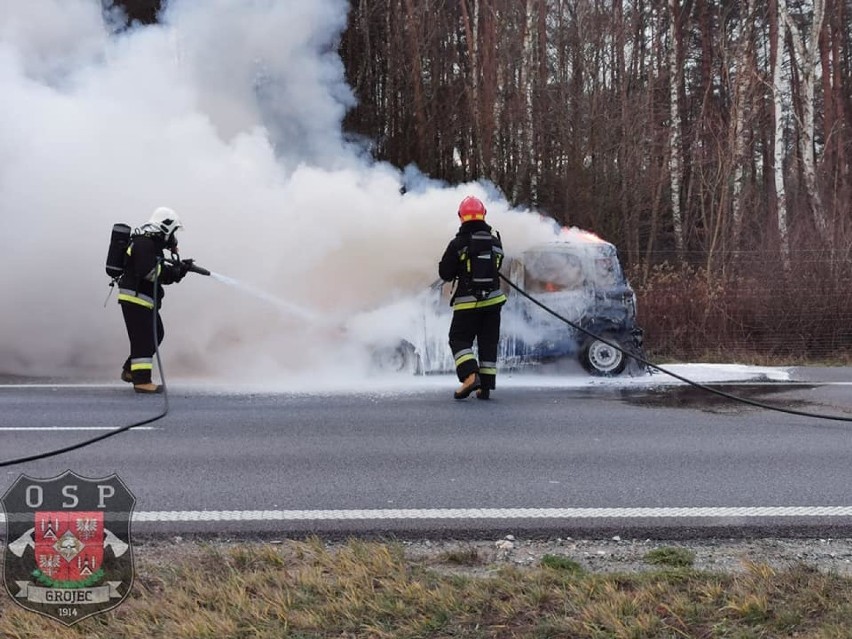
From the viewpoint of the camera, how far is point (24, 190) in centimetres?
1109

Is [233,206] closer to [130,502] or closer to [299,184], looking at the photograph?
[299,184]

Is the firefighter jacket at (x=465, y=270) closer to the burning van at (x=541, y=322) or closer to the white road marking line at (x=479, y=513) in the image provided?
the burning van at (x=541, y=322)

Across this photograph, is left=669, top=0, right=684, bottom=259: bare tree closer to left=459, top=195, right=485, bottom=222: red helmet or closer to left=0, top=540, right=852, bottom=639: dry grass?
left=459, top=195, right=485, bottom=222: red helmet

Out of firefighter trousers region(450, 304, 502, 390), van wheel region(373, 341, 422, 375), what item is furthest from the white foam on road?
firefighter trousers region(450, 304, 502, 390)

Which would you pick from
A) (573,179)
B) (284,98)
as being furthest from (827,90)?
(284,98)

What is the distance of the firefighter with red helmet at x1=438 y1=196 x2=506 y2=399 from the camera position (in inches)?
332

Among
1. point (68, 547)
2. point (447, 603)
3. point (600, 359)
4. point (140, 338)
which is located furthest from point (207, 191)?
point (447, 603)

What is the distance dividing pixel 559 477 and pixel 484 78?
14745mm

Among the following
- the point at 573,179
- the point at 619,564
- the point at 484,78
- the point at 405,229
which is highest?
the point at 484,78

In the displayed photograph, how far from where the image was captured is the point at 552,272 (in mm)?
10320

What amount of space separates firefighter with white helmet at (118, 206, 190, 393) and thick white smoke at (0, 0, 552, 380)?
5.86ft

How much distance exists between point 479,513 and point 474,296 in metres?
3.95

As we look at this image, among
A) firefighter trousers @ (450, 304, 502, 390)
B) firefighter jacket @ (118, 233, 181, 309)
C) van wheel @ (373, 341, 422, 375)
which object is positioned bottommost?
van wheel @ (373, 341, 422, 375)

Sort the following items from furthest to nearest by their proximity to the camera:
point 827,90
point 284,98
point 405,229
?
point 827,90 → point 284,98 → point 405,229
